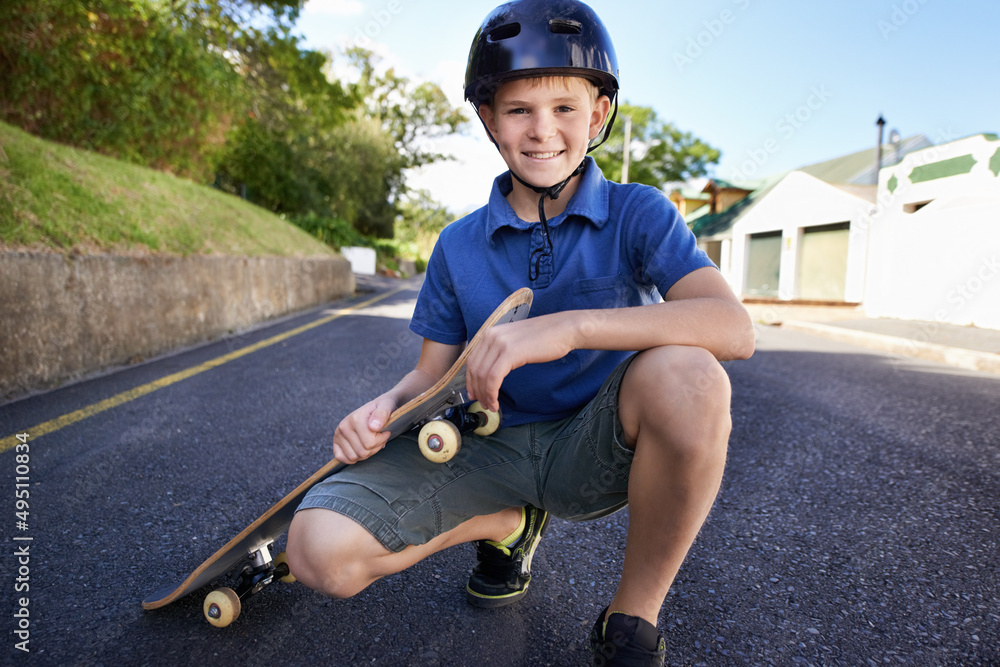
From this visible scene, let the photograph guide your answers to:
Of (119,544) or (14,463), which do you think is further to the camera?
(14,463)

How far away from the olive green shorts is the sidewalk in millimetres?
7264

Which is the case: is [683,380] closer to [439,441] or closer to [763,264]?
[439,441]

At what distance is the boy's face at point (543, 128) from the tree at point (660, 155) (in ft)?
115

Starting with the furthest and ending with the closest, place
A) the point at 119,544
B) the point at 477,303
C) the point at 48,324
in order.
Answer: the point at 48,324 < the point at 119,544 < the point at 477,303

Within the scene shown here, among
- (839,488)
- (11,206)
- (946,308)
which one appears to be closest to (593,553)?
(839,488)

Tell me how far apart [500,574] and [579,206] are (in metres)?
1.14

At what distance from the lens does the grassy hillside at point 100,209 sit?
4.68 metres

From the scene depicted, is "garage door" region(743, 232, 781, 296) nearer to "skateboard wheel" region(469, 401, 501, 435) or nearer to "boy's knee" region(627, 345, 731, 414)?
"skateboard wheel" region(469, 401, 501, 435)

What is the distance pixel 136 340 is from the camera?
17.3 ft

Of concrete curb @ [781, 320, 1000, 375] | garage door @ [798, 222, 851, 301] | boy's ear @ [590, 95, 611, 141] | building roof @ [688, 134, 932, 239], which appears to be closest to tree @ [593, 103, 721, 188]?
building roof @ [688, 134, 932, 239]

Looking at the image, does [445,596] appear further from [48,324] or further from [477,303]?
[48,324]

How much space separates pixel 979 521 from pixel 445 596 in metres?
2.23

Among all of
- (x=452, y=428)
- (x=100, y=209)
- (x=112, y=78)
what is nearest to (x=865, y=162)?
(x=112, y=78)

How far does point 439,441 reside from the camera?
152 cm
